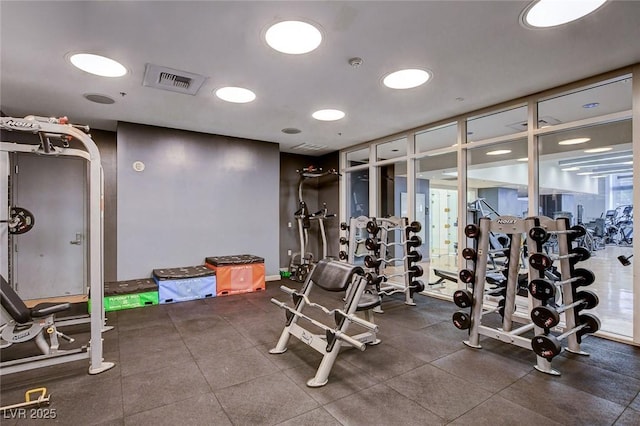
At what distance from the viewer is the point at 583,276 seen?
3080 mm

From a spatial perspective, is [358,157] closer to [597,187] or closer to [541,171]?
[541,171]

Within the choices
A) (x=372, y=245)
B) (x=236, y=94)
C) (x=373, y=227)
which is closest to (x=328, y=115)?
(x=236, y=94)

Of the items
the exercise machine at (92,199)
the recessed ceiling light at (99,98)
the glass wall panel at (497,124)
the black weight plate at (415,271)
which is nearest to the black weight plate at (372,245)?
the black weight plate at (415,271)

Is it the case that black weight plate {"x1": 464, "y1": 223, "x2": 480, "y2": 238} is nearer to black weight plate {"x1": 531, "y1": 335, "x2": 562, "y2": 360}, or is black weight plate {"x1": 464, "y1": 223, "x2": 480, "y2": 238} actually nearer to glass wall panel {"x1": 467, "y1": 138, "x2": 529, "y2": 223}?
black weight plate {"x1": 531, "y1": 335, "x2": 562, "y2": 360}

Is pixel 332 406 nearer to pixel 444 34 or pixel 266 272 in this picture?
pixel 444 34

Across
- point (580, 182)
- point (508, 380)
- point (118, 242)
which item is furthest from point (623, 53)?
point (118, 242)

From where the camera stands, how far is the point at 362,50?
2.95 m

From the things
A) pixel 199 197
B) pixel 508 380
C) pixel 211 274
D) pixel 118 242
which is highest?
pixel 199 197

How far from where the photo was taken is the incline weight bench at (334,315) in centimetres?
262

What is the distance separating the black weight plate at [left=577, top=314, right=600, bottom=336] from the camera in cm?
305

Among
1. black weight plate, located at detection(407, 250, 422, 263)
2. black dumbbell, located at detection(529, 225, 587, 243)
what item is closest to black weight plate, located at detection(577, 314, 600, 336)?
black dumbbell, located at detection(529, 225, 587, 243)

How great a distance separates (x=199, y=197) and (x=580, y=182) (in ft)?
19.9

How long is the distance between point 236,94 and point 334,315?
2.99 m

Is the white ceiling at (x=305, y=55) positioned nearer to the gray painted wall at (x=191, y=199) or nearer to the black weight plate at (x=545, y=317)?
the gray painted wall at (x=191, y=199)
